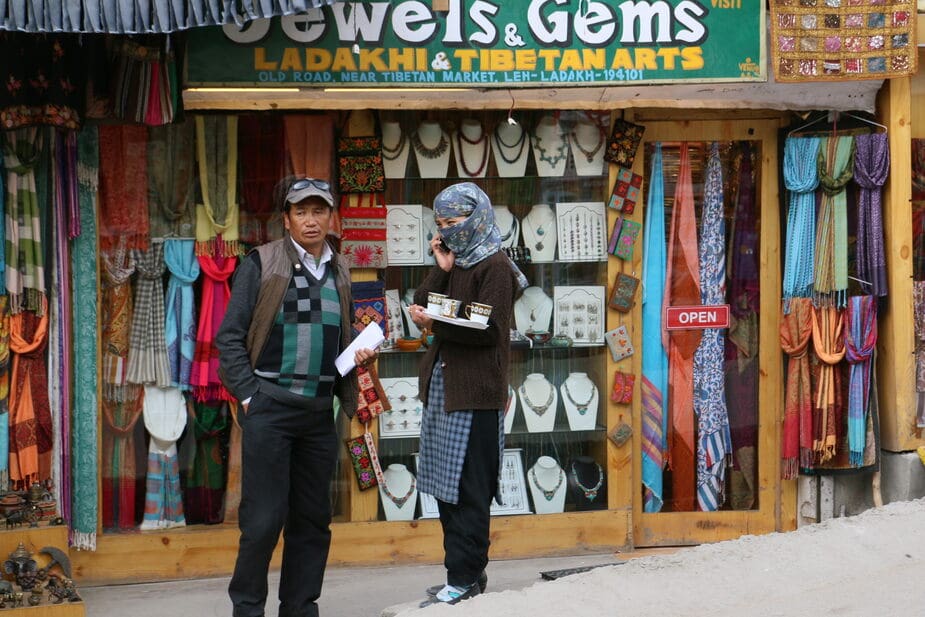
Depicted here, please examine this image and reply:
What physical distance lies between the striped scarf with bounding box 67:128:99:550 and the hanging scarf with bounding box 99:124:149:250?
0.30 ft

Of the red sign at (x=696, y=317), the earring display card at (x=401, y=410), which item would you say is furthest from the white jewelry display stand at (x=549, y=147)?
the earring display card at (x=401, y=410)

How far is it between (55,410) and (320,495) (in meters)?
1.68

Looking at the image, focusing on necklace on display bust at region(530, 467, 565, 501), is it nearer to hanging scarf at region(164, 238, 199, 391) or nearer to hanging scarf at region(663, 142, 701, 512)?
hanging scarf at region(663, 142, 701, 512)

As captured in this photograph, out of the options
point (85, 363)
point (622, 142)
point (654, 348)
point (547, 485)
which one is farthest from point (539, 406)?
point (85, 363)

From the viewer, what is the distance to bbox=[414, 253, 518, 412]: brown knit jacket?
548 cm

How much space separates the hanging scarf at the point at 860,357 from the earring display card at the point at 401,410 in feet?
7.63

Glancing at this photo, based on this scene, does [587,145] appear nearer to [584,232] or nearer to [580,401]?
[584,232]

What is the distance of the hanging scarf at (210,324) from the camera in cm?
685

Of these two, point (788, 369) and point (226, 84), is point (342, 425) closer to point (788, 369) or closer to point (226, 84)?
point (226, 84)

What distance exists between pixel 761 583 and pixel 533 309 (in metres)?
2.36

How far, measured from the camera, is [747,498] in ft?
24.6

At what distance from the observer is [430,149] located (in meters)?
7.11

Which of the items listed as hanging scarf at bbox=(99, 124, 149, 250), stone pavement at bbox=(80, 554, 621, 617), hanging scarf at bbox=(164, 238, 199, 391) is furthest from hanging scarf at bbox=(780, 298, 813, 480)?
hanging scarf at bbox=(99, 124, 149, 250)

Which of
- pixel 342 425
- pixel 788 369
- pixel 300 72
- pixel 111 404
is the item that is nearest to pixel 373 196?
pixel 300 72
